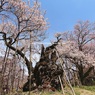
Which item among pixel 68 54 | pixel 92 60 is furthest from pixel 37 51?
pixel 92 60

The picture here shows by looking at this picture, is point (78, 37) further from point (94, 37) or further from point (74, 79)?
point (74, 79)

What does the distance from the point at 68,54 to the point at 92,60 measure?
345 cm

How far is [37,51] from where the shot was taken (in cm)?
1998

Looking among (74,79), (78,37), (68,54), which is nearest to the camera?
(74,79)

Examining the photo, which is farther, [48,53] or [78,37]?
[78,37]

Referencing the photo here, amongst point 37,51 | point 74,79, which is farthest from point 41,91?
point 37,51

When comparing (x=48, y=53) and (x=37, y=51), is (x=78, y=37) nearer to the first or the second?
(x=37, y=51)

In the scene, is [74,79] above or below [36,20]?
below

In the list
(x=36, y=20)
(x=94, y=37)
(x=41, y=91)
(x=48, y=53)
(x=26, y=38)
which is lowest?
(x=41, y=91)

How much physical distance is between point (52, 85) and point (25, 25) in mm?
3862

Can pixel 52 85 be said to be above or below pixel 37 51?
below

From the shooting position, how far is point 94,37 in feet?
84.1

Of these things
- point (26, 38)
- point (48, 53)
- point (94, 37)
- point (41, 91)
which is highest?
point (94, 37)

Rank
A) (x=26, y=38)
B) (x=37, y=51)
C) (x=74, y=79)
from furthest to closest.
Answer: (x=37, y=51) < (x=74, y=79) < (x=26, y=38)
